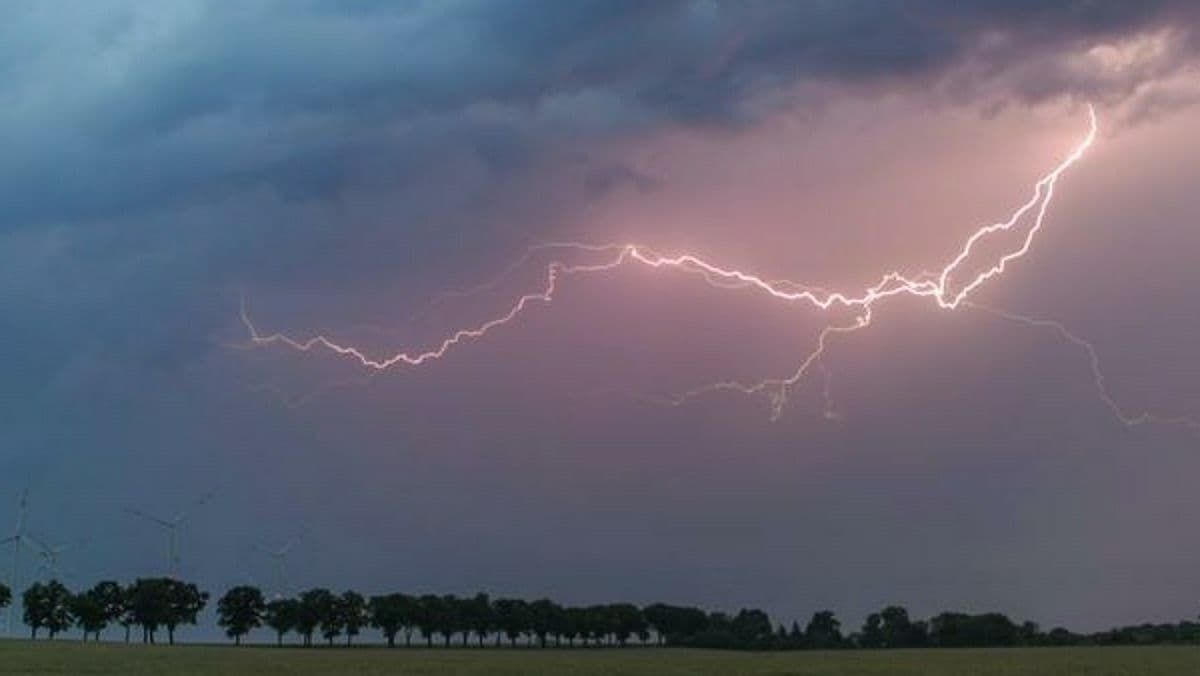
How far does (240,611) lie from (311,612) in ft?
27.3

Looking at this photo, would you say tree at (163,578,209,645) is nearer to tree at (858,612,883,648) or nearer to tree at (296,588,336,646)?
tree at (296,588,336,646)

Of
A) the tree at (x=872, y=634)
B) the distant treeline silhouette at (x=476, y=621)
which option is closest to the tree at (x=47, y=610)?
the distant treeline silhouette at (x=476, y=621)

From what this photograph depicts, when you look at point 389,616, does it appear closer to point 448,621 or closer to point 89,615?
point 448,621

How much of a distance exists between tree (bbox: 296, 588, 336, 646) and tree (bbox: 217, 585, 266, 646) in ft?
14.5

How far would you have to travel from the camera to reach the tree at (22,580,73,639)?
15512cm

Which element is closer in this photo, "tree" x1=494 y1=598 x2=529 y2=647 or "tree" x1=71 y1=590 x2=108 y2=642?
"tree" x1=71 y1=590 x2=108 y2=642

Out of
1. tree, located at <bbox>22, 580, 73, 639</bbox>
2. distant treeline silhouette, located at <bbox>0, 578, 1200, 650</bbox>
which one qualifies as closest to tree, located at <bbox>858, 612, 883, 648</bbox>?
distant treeline silhouette, located at <bbox>0, 578, 1200, 650</bbox>

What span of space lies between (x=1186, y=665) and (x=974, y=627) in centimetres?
9867

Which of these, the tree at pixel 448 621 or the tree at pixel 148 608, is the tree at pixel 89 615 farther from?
the tree at pixel 448 621

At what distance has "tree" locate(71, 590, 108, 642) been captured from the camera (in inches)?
6107

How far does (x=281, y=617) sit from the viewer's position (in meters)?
167

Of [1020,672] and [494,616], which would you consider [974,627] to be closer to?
[494,616]

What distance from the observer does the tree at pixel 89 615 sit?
155 meters

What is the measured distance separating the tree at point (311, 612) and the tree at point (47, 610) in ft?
82.6
